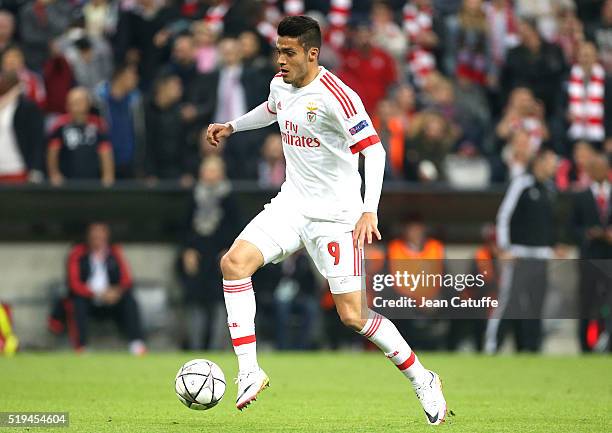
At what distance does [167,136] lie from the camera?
16.6 meters

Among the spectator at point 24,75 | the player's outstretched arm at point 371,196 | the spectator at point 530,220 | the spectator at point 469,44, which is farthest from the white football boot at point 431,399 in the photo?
the spectator at point 469,44

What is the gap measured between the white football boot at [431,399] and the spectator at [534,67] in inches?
443

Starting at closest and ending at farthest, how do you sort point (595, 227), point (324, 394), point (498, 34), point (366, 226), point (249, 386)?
point (366, 226)
point (249, 386)
point (324, 394)
point (595, 227)
point (498, 34)

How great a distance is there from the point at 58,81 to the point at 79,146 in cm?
123

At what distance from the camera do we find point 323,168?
8195 mm

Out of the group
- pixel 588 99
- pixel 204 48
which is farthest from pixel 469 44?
pixel 204 48

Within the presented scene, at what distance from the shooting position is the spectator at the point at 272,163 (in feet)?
54.5

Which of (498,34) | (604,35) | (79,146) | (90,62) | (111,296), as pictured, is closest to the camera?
(111,296)

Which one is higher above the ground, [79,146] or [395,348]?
[79,146]

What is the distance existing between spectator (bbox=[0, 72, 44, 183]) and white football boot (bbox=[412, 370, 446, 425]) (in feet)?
30.1

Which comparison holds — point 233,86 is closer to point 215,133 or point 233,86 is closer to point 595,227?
point 595,227

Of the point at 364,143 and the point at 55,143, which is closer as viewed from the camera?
the point at 364,143

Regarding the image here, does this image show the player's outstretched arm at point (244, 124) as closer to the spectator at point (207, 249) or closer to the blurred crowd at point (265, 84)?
the spectator at point (207, 249)

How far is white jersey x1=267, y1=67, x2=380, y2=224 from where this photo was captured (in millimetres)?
7949
